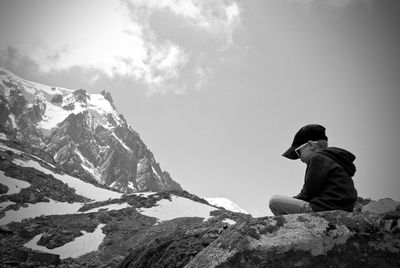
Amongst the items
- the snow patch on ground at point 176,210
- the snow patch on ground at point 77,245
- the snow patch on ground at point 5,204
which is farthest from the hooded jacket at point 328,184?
the snow patch on ground at point 5,204

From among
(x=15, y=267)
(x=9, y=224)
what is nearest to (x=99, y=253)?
(x=15, y=267)

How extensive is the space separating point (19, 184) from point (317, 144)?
69.5m

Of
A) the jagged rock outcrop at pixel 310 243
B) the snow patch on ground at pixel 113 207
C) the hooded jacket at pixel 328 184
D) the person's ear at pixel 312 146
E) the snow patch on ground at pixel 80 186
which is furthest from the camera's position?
the snow patch on ground at pixel 80 186

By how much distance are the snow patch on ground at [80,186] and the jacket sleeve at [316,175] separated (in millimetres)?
75940

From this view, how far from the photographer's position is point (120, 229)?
4112 centimetres

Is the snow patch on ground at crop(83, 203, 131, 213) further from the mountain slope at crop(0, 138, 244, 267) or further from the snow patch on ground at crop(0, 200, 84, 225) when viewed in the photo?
the snow patch on ground at crop(0, 200, 84, 225)

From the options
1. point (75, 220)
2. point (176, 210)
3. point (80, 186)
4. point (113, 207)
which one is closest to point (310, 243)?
point (75, 220)

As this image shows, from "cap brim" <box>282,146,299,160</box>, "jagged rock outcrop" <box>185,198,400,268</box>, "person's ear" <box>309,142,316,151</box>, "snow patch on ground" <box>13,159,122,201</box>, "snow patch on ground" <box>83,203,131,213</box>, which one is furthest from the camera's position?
"snow patch on ground" <box>13,159,122,201</box>

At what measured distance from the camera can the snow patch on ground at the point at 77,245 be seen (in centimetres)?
3238

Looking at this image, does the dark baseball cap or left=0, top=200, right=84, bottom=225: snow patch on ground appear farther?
left=0, top=200, right=84, bottom=225: snow patch on ground

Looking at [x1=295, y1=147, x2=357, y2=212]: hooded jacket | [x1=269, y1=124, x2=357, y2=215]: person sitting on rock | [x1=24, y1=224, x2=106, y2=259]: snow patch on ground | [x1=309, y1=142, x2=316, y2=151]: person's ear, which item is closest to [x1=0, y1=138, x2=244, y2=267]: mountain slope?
[x1=24, y1=224, x2=106, y2=259]: snow patch on ground

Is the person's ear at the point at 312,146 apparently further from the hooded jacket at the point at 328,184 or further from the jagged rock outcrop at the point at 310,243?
the jagged rock outcrop at the point at 310,243

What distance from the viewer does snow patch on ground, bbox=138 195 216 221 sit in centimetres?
4862

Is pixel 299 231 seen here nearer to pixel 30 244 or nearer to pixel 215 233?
pixel 215 233
